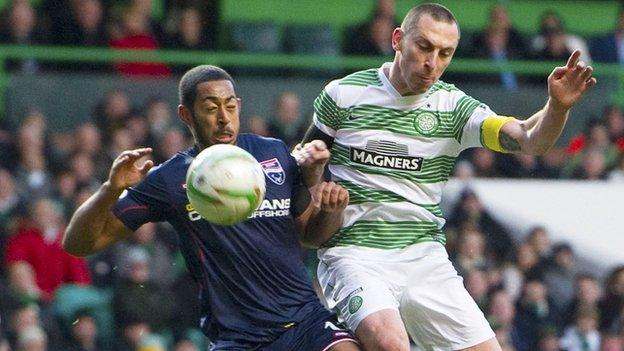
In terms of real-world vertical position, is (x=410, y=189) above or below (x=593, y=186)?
above

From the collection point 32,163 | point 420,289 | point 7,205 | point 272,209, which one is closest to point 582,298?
point 32,163

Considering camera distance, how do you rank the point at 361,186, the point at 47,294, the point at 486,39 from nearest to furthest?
the point at 361,186 < the point at 47,294 < the point at 486,39

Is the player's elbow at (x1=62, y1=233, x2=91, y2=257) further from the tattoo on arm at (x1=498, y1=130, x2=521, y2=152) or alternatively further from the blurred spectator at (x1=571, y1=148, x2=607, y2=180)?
the blurred spectator at (x1=571, y1=148, x2=607, y2=180)

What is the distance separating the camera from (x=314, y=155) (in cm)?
848

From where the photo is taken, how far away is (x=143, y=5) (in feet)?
55.1

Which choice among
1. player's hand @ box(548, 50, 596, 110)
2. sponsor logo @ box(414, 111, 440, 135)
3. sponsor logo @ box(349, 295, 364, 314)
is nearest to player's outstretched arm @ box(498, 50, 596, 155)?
player's hand @ box(548, 50, 596, 110)

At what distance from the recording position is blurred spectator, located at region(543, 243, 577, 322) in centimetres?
1605

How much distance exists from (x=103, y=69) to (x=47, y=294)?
3875 millimetres

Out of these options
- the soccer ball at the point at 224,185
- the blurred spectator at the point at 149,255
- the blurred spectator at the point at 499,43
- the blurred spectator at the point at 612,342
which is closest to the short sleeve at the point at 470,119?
the soccer ball at the point at 224,185

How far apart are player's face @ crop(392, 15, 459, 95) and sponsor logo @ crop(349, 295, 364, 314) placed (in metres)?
1.15

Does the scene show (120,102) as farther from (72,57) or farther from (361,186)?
(361,186)

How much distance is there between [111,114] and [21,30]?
156 centimetres

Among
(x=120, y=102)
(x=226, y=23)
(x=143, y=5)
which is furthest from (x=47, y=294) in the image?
(x=226, y=23)

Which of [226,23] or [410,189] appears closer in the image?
[410,189]
